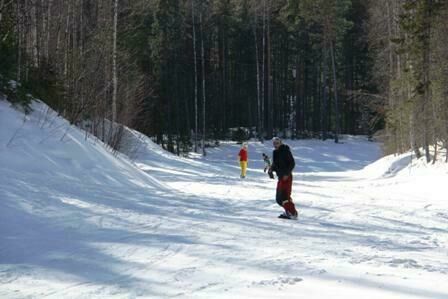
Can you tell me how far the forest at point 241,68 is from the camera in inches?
775

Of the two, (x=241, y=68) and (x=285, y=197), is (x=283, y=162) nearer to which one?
(x=285, y=197)

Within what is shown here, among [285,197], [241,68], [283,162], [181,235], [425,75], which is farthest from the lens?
[241,68]

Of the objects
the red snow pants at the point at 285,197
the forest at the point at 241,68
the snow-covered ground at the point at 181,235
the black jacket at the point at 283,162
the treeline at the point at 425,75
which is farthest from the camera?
the forest at the point at 241,68

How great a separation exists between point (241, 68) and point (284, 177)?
129ft

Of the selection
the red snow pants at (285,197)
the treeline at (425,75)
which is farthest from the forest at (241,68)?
the red snow pants at (285,197)

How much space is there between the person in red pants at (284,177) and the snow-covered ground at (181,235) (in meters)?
0.42

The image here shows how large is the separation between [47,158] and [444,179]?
38.3 ft

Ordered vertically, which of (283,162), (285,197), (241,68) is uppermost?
(241,68)

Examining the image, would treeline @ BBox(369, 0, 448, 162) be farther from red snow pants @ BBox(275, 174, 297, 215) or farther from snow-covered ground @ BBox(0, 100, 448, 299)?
red snow pants @ BBox(275, 174, 297, 215)

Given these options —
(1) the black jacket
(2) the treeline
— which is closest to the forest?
(2) the treeline

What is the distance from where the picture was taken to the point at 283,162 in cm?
1019

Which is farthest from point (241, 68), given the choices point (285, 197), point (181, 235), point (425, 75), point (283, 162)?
point (181, 235)

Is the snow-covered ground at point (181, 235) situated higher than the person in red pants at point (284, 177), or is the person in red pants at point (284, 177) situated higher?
the person in red pants at point (284, 177)

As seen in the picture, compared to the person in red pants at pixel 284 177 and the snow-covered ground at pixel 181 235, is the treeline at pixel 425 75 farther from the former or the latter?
the person in red pants at pixel 284 177
